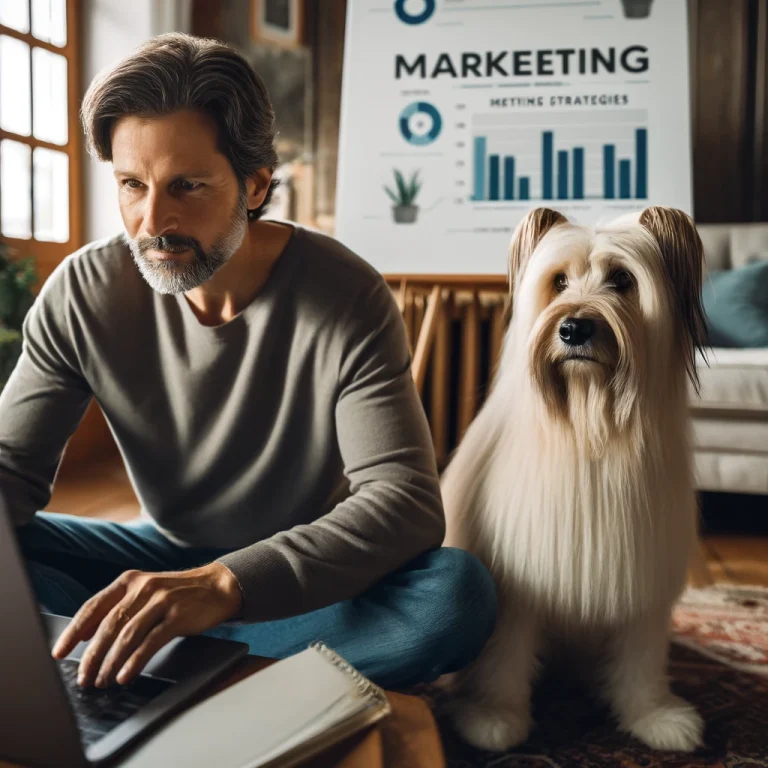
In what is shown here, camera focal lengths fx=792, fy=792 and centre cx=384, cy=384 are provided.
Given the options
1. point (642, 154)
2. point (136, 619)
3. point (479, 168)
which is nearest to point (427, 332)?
point (479, 168)

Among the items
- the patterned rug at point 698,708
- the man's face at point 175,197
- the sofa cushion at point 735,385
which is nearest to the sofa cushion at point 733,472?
the sofa cushion at point 735,385

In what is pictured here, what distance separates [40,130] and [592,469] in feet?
9.18

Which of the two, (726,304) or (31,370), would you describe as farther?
(726,304)

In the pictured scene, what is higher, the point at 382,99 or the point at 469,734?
the point at 382,99

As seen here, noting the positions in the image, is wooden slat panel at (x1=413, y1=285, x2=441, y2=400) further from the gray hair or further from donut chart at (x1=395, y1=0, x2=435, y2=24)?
the gray hair

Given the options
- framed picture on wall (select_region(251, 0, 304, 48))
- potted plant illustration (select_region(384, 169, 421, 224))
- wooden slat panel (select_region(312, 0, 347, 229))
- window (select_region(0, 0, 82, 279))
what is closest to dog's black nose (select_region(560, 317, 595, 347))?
→ potted plant illustration (select_region(384, 169, 421, 224))

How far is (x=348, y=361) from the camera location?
1138 millimetres

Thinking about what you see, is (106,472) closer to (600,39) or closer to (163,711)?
(600,39)

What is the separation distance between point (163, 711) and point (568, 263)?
789 millimetres

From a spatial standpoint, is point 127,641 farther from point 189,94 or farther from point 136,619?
point 189,94

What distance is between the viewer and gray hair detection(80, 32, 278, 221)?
105cm

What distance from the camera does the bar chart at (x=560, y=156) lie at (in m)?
2.68

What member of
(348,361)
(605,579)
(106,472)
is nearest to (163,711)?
(348,361)

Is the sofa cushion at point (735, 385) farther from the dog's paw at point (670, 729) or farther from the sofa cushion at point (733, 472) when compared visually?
the dog's paw at point (670, 729)
